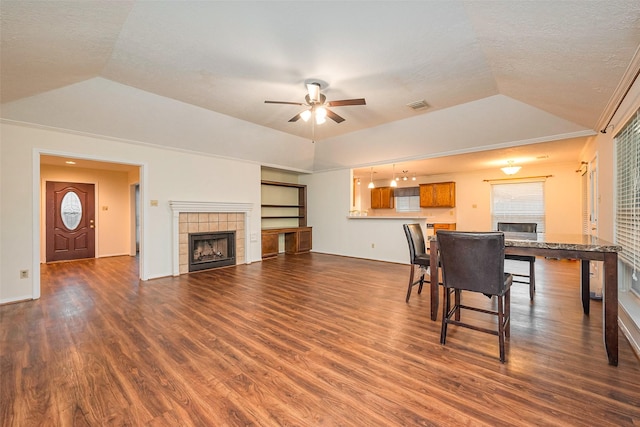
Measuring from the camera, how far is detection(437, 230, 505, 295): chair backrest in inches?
82.4

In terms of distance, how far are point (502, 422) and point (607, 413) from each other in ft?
2.10

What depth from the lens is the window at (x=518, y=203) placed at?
272 inches

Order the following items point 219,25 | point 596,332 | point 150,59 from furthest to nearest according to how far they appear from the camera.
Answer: point 150,59
point 596,332
point 219,25

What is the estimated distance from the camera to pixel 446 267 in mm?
2363

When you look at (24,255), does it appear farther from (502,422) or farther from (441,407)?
(502,422)

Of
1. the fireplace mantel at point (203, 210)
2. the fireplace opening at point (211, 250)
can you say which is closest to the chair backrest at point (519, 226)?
the fireplace mantel at point (203, 210)

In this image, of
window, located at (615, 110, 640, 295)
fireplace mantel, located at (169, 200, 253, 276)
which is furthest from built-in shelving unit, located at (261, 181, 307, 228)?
window, located at (615, 110, 640, 295)

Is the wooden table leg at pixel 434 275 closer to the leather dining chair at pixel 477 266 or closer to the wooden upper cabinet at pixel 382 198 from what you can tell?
the leather dining chair at pixel 477 266

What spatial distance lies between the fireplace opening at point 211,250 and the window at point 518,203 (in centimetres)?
715

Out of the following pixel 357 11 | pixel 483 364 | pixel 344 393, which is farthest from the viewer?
pixel 357 11

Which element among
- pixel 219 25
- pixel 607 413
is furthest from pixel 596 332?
pixel 219 25

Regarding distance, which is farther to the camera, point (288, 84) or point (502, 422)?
point (288, 84)

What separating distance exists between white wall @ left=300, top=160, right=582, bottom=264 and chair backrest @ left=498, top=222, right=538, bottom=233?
0.32 metres

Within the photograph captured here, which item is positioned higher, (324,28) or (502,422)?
(324,28)
